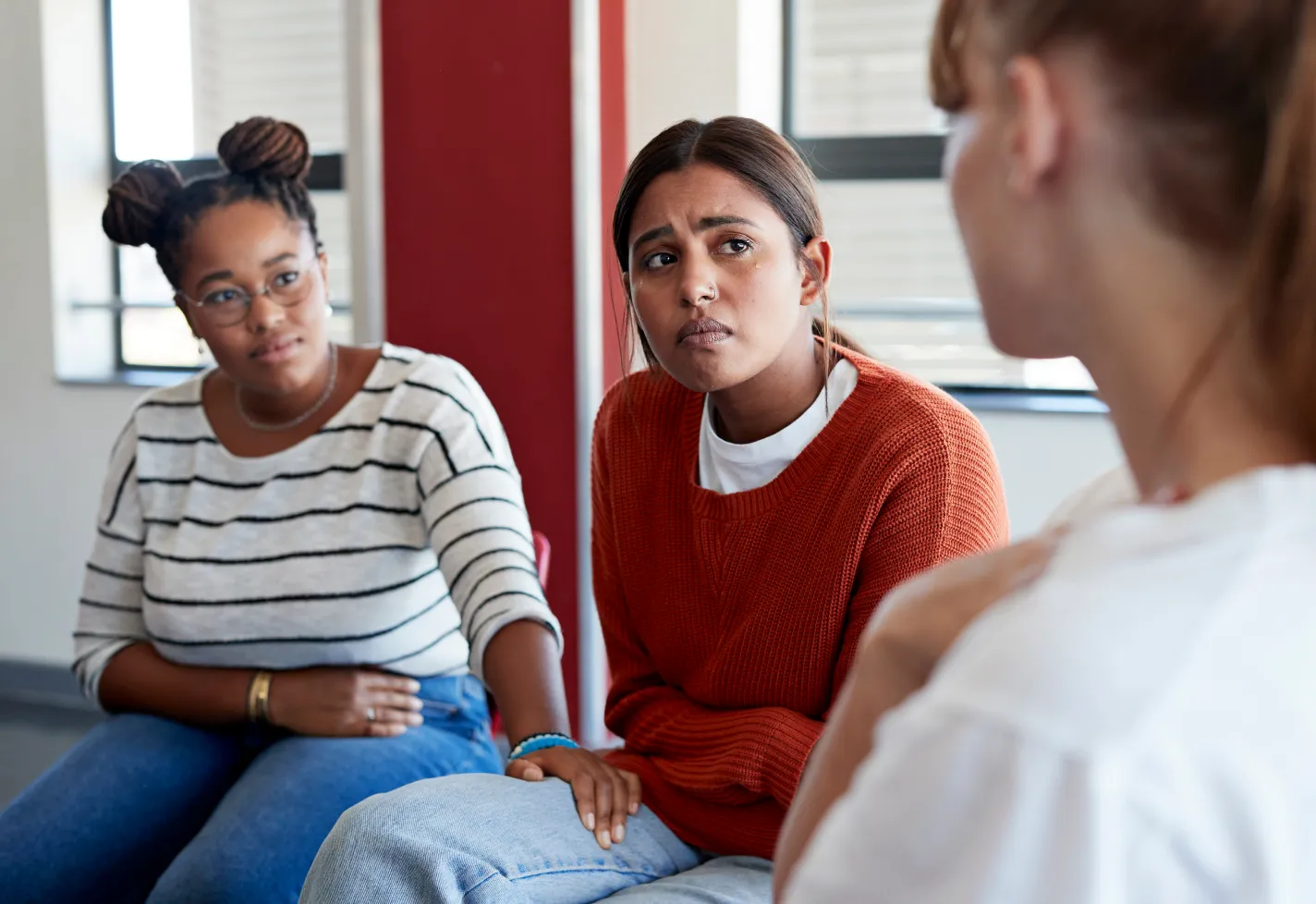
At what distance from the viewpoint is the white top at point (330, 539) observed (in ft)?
5.52

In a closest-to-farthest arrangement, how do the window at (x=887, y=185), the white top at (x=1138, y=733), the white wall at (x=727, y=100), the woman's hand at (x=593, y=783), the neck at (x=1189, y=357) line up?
the white top at (x=1138, y=733) < the neck at (x=1189, y=357) < the woman's hand at (x=593, y=783) < the white wall at (x=727, y=100) < the window at (x=887, y=185)

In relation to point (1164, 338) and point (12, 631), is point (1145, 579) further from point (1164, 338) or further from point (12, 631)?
point (12, 631)

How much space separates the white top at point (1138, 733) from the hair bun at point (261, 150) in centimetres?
155

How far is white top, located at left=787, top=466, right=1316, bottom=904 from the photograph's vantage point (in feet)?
1.45

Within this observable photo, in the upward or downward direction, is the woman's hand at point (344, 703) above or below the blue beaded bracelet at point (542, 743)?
below

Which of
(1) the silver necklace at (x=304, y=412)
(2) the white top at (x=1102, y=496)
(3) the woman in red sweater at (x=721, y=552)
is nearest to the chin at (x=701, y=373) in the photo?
(3) the woman in red sweater at (x=721, y=552)

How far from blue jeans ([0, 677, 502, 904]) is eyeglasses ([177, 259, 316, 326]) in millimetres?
569

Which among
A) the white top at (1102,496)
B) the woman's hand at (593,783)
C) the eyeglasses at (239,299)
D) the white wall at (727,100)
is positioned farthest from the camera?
the white wall at (727,100)

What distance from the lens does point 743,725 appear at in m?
1.31

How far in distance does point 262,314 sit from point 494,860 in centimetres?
91

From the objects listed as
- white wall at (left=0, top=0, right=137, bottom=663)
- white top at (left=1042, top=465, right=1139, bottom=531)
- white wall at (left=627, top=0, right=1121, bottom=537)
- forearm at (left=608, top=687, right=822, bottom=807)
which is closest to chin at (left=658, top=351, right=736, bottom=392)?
forearm at (left=608, top=687, right=822, bottom=807)

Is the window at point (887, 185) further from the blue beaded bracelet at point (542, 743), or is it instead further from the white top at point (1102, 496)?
the white top at point (1102, 496)

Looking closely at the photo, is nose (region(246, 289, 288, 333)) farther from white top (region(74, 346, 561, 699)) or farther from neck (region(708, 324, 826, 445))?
neck (region(708, 324, 826, 445))

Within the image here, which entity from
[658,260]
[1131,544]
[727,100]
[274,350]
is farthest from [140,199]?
[1131,544]
